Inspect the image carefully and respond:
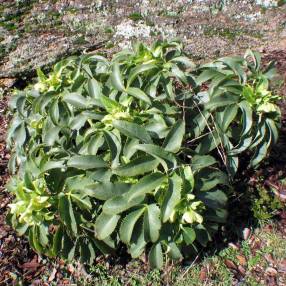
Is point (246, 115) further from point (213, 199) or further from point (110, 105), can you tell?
point (110, 105)

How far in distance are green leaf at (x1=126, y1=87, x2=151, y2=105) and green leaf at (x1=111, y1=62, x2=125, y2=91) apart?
0.19ft

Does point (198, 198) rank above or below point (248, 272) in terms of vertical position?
above

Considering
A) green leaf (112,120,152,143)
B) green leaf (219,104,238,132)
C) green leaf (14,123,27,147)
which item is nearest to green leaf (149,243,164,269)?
green leaf (112,120,152,143)

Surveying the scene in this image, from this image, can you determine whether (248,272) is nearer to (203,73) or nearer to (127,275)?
(127,275)

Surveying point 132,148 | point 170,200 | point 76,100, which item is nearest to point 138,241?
point 170,200

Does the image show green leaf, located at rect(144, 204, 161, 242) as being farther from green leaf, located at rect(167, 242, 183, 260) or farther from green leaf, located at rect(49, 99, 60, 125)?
green leaf, located at rect(49, 99, 60, 125)

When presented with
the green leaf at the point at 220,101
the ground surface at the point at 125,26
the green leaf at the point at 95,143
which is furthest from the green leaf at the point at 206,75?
the ground surface at the point at 125,26

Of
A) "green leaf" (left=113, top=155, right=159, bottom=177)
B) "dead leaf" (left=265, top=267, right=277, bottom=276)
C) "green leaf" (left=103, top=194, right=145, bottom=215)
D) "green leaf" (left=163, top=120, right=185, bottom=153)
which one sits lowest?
"dead leaf" (left=265, top=267, right=277, bottom=276)

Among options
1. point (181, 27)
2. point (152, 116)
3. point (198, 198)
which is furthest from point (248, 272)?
point (181, 27)

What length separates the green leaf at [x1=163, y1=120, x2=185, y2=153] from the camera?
2232 millimetres

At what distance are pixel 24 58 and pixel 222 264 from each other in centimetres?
244

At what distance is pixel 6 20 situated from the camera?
14.6 feet

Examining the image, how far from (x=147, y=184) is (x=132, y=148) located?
20 cm

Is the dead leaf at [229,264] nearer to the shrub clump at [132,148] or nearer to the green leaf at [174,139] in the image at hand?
the shrub clump at [132,148]
